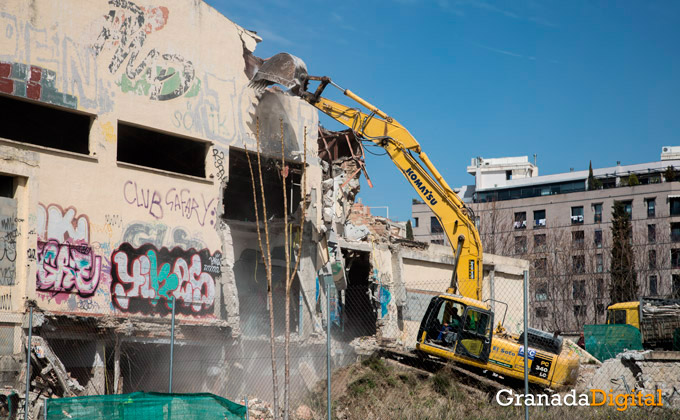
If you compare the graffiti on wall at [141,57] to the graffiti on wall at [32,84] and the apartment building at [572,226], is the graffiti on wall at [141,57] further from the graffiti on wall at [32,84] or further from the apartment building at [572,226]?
the apartment building at [572,226]

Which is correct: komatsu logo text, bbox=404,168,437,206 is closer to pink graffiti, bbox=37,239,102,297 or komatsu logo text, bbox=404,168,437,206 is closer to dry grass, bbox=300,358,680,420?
dry grass, bbox=300,358,680,420

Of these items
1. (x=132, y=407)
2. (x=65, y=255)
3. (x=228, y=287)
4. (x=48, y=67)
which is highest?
(x=48, y=67)

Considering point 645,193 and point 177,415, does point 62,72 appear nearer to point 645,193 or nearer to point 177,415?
point 177,415

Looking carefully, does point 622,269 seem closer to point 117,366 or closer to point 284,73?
point 284,73

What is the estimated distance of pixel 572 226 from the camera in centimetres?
6662

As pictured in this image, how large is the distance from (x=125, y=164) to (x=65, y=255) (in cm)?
277

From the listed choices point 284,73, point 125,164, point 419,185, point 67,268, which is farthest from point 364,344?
point 67,268

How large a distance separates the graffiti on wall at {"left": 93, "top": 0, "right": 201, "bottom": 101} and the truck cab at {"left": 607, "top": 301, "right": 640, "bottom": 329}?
1895 cm

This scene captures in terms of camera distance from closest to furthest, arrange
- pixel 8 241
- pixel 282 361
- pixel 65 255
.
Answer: pixel 8 241 → pixel 65 255 → pixel 282 361

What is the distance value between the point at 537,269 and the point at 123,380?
3862 centimetres

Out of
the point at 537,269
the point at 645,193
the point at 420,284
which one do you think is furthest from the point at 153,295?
the point at 645,193

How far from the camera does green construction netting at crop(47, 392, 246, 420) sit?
413 inches

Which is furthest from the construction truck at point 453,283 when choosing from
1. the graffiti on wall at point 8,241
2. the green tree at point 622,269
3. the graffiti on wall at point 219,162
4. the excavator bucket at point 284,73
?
the green tree at point 622,269

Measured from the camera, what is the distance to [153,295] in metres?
18.8
